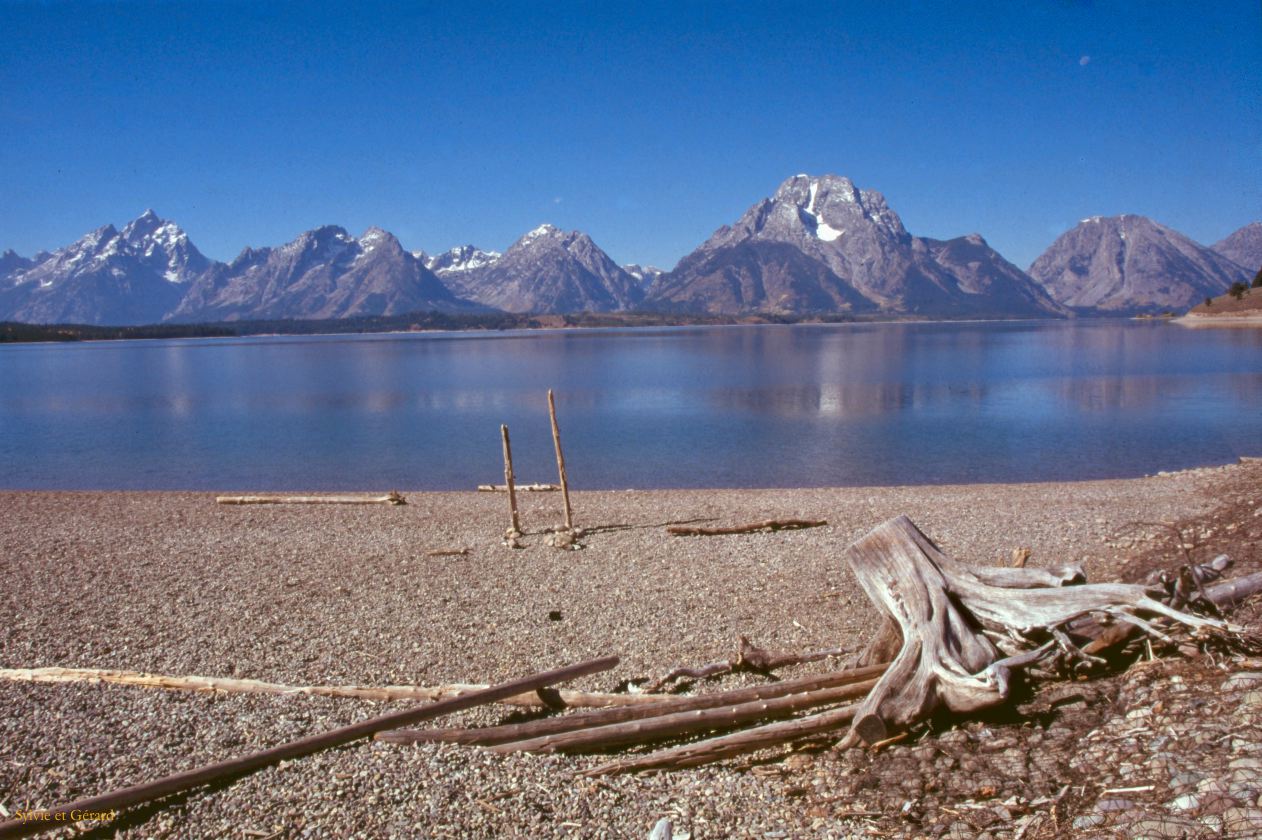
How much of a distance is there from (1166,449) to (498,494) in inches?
1080

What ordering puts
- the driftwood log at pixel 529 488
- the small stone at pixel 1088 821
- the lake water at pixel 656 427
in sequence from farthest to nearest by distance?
the lake water at pixel 656 427 → the driftwood log at pixel 529 488 → the small stone at pixel 1088 821

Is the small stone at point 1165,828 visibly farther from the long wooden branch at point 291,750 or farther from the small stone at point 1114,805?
the long wooden branch at point 291,750

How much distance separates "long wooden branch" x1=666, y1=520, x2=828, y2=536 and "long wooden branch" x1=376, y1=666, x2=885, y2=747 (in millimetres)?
9974

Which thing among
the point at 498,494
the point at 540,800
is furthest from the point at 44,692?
the point at 498,494

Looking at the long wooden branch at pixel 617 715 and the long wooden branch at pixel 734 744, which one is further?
the long wooden branch at pixel 617 715

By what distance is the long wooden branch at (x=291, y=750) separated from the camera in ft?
21.5

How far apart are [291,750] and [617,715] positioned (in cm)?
286

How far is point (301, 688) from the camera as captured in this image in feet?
29.6

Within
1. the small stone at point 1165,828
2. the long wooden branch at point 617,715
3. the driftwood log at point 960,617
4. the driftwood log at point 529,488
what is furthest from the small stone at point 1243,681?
the driftwood log at point 529,488

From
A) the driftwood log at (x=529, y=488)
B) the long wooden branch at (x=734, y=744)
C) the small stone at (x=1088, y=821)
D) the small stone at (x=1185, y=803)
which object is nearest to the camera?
the small stone at (x=1185, y=803)

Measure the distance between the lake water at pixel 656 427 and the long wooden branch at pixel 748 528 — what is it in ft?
35.5

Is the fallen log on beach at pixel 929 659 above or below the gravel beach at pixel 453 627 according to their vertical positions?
above

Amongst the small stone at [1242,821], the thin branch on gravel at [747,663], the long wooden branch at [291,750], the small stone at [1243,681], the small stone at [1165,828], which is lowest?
the thin branch on gravel at [747,663]

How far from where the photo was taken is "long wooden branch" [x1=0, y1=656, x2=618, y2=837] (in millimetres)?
6562
